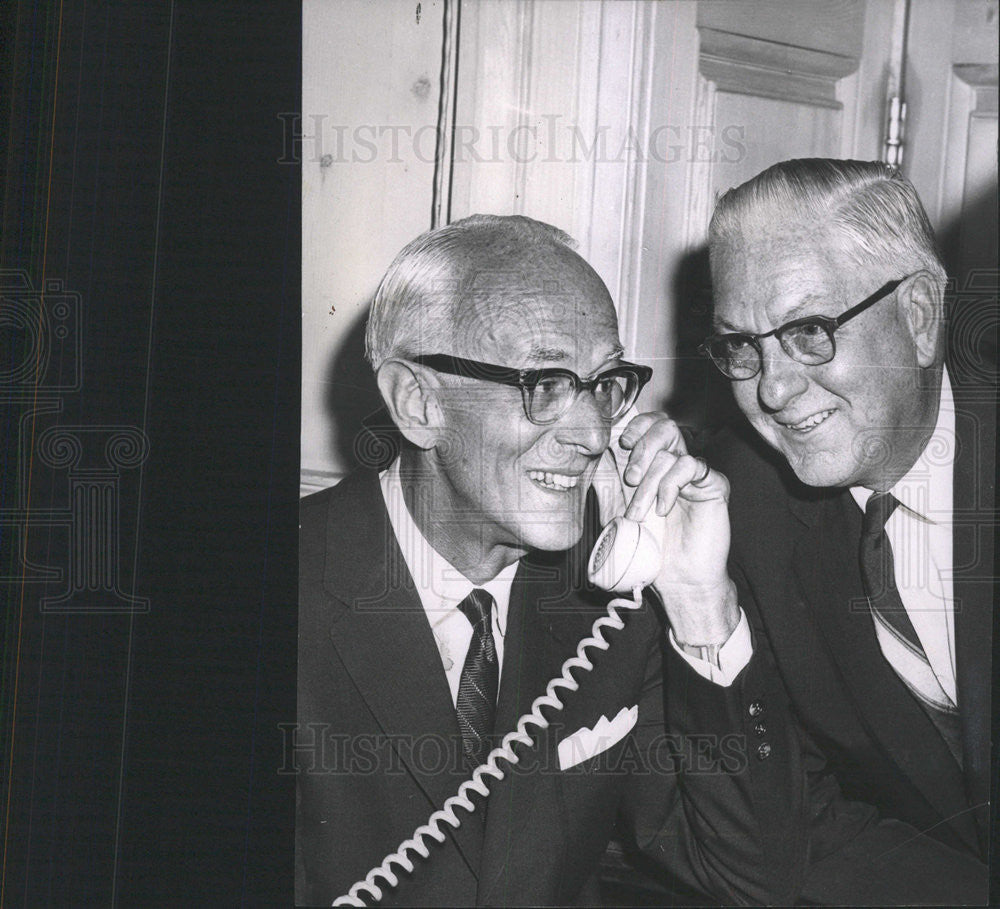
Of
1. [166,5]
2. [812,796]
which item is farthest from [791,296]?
[166,5]

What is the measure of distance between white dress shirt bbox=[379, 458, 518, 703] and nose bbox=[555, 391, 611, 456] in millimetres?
312

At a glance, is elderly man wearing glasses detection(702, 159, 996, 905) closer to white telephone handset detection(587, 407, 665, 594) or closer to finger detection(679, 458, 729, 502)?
finger detection(679, 458, 729, 502)

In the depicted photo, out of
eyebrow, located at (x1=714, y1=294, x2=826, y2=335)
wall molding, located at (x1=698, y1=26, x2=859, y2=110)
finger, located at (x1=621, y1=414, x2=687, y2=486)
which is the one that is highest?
wall molding, located at (x1=698, y1=26, x2=859, y2=110)

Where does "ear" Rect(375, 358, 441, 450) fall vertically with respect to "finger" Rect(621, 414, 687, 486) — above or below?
above

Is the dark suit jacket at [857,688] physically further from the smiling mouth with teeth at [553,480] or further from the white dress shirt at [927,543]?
the smiling mouth with teeth at [553,480]

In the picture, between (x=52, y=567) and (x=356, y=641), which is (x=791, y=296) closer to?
(x=356, y=641)

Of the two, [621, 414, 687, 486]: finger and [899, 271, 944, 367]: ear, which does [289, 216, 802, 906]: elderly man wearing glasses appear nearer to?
[621, 414, 687, 486]: finger

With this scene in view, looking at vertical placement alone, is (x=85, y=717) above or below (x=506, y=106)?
below

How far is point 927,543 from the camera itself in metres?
2.29

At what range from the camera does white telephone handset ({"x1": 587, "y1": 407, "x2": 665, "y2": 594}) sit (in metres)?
2.16

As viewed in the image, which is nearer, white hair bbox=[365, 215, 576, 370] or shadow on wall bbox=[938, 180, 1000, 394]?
white hair bbox=[365, 215, 576, 370]

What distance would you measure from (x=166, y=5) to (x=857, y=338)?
1.45 m

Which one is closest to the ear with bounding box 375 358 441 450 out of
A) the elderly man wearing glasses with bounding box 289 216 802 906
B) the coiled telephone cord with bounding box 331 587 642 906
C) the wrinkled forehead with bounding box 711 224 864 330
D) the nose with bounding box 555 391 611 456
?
the elderly man wearing glasses with bounding box 289 216 802 906

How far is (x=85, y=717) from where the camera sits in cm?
228
